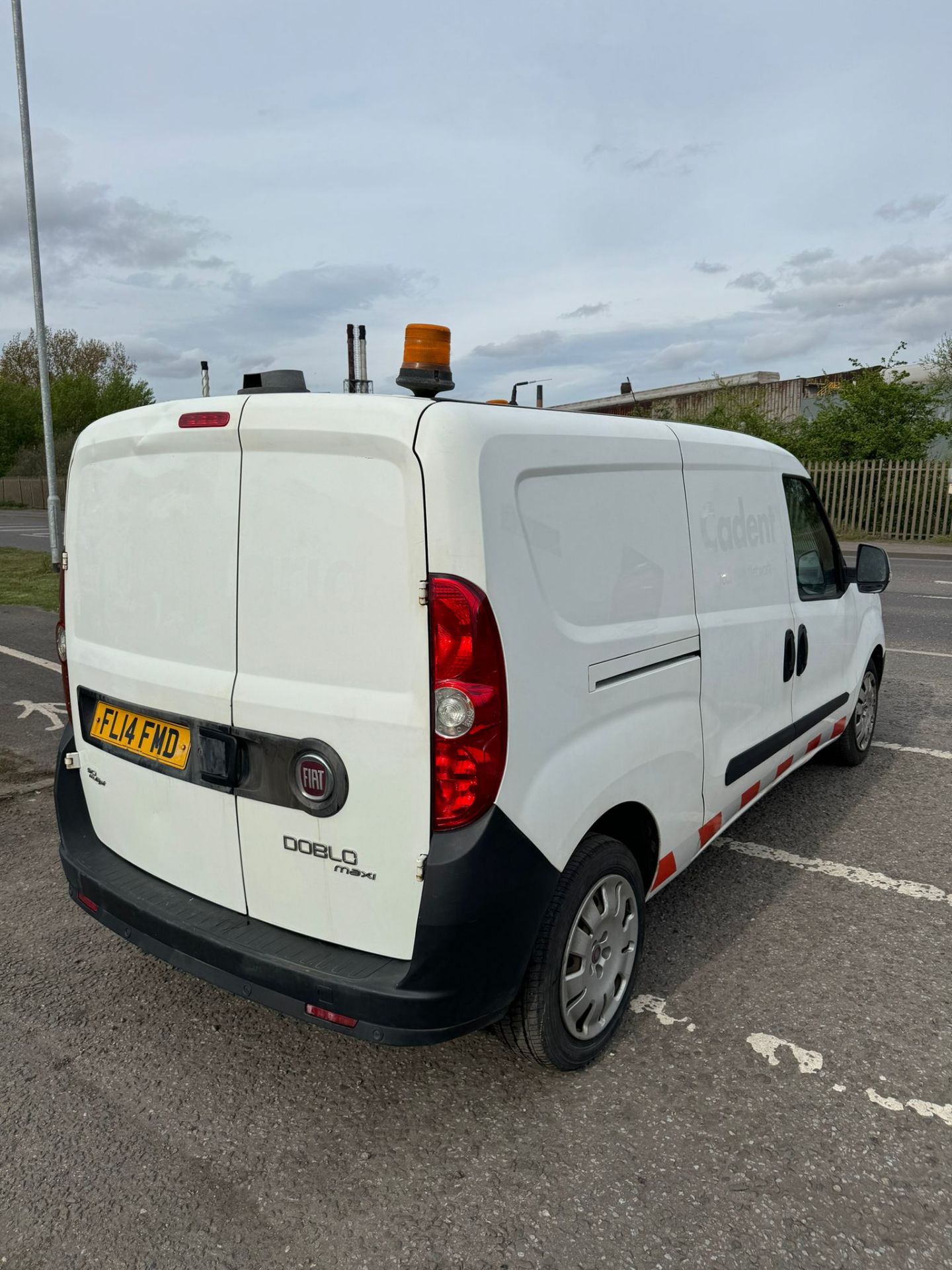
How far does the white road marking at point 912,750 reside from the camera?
564cm

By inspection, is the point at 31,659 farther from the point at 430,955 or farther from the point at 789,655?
the point at 430,955

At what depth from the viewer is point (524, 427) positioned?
7.97ft

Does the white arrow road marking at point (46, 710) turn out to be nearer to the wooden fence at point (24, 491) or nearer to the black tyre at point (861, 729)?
the black tyre at point (861, 729)

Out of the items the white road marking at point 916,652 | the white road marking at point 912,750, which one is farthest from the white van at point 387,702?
the white road marking at point 916,652

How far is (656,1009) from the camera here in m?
3.04

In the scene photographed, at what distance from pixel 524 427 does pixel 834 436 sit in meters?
24.7

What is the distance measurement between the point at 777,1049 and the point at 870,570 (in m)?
2.81

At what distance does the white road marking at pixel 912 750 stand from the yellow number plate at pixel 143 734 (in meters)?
4.63

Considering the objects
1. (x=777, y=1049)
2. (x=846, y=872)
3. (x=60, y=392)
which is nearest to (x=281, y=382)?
(x=777, y=1049)

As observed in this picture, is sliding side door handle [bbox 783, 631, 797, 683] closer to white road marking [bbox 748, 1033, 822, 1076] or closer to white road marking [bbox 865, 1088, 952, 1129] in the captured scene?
white road marking [bbox 748, 1033, 822, 1076]

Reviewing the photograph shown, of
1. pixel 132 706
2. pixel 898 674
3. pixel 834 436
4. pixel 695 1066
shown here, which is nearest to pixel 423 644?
pixel 132 706

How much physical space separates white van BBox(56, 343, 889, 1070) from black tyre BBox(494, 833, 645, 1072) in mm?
10

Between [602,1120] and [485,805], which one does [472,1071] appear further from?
[485,805]

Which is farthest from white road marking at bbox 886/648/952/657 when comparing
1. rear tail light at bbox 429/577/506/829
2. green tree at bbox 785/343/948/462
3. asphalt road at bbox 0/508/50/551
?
asphalt road at bbox 0/508/50/551
